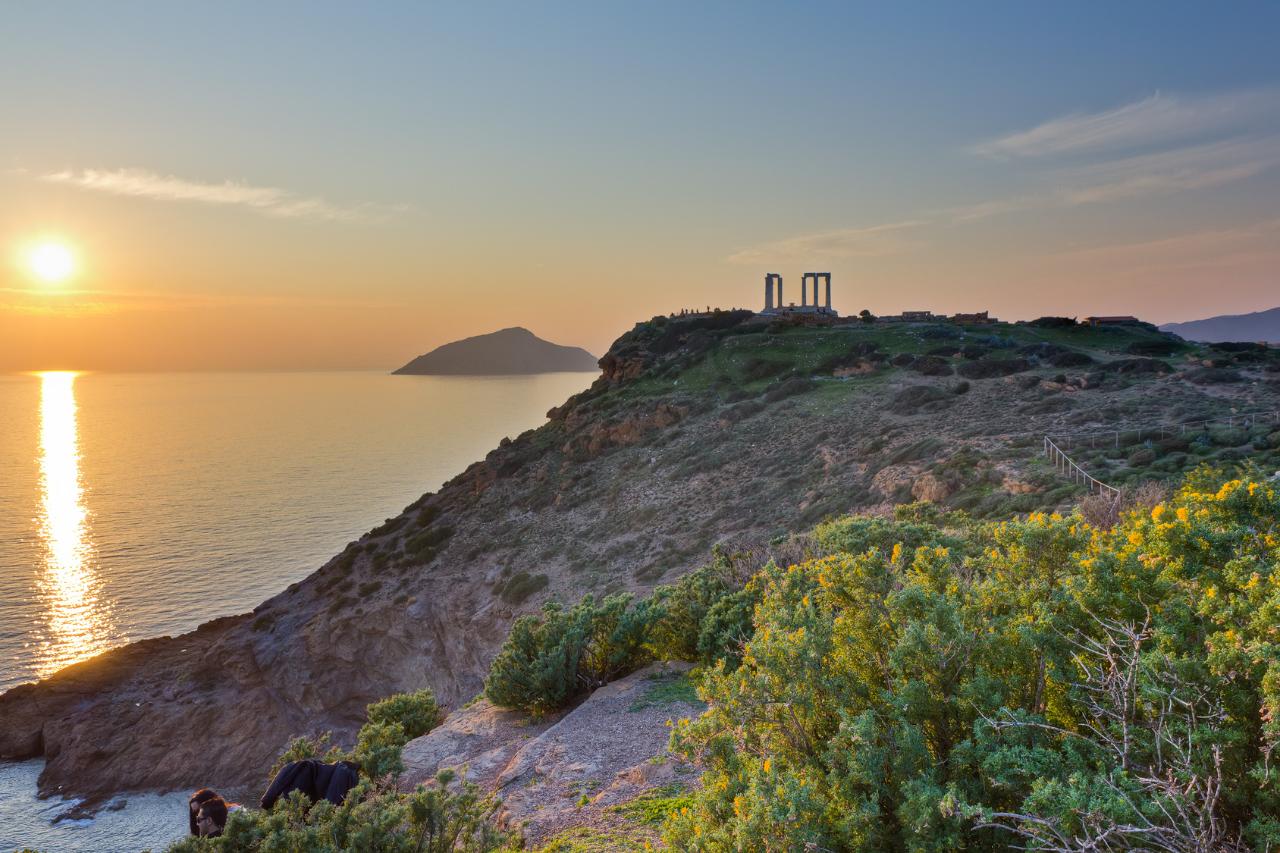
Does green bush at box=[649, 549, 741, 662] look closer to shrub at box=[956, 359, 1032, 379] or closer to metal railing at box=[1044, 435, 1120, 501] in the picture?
metal railing at box=[1044, 435, 1120, 501]

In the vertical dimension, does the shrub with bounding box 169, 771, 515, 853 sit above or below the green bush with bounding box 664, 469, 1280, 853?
below

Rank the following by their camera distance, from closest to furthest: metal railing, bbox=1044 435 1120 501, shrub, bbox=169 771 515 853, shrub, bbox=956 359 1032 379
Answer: shrub, bbox=169 771 515 853, metal railing, bbox=1044 435 1120 501, shrub, bbox=956 359 1032 379

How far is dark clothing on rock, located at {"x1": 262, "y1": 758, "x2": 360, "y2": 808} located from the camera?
6.32 metres

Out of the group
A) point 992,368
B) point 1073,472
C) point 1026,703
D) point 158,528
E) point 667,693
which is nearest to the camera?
point 1026,703

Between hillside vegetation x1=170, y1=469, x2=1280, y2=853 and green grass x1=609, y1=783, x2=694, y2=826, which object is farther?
green grass x1=609, y1=783, x2=694, y2=826

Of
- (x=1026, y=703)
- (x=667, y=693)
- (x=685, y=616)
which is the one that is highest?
(x=1026, y=703)

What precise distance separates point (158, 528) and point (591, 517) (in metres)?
38.6

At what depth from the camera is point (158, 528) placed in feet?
169

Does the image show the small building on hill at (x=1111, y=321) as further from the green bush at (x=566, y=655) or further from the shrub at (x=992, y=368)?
the green bush at (x=566, y=655)

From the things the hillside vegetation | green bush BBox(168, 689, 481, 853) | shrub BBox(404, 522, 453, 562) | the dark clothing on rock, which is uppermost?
the hillside vegetation

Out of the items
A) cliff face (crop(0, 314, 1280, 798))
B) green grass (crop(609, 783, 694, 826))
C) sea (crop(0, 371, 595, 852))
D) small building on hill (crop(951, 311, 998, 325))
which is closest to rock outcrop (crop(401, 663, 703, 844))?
green grass (crop(609, 783, 694, 826))

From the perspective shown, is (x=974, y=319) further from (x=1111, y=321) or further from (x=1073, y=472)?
(x=1073, y=472)

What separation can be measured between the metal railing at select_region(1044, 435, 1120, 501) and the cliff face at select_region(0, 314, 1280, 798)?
45 cm

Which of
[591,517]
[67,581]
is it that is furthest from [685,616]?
[67,581]
